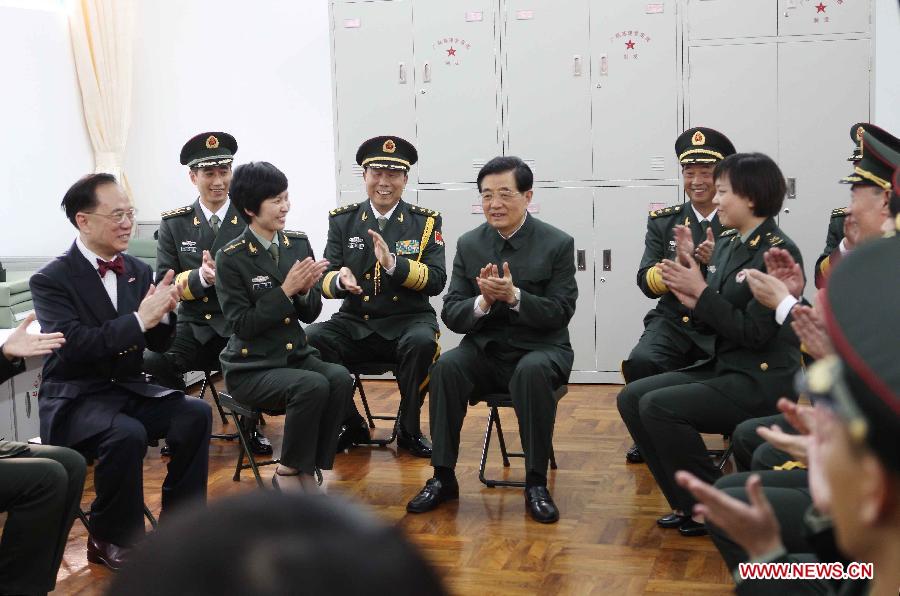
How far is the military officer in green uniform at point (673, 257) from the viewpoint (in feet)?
15.1

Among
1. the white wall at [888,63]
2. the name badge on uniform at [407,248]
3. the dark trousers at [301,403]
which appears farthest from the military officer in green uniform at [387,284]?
the white wall at [888,63]

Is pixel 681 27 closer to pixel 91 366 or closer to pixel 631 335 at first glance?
pixel 631 335

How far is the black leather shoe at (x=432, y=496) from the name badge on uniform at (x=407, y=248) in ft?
4.04

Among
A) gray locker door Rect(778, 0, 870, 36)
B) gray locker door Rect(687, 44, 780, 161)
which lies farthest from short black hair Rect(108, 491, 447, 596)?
gray locker door Rect(778, 0, 870, 36)

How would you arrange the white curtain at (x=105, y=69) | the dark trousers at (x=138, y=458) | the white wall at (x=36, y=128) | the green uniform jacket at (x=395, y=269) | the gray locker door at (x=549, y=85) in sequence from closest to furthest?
the dark trousers at (x=138, y=458) < the green uniform jacket at (x=395, y=269) < the gray locker door at (x=549, y=85) < the white wall at (x=36, y=128) < the white curtain at (x=105, y=69)

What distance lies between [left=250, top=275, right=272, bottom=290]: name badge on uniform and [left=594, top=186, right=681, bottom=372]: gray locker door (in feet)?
8.98

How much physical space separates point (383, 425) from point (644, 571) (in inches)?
93.6

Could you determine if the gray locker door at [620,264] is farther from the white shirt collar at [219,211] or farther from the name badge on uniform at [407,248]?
the white shirt collar at [219,211]

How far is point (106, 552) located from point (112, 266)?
1.02 m

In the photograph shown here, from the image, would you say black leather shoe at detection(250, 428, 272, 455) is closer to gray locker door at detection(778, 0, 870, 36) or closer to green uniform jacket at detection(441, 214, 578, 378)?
green uniform jacket at detection(441, 214, 578, 378)

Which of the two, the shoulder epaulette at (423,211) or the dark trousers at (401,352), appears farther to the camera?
the shoulder epaulette at (423,211)

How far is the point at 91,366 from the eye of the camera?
377 centimetres

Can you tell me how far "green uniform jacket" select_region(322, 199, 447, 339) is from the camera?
4934 mm

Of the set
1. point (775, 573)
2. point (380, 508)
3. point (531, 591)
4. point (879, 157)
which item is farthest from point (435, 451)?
point (775, 573)
